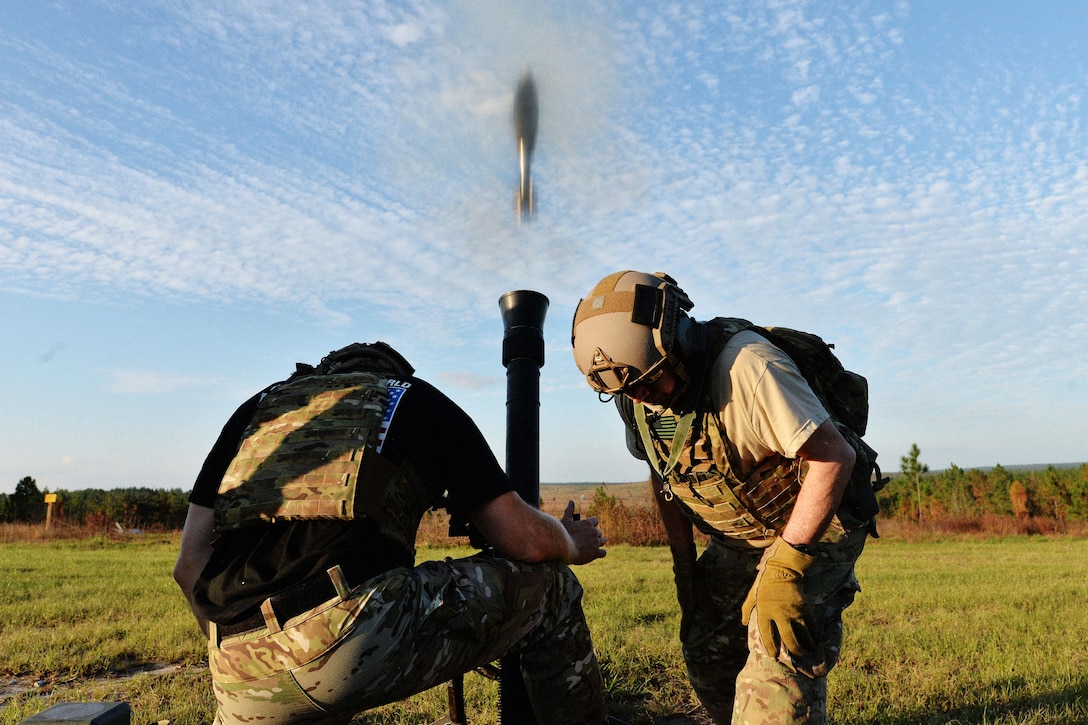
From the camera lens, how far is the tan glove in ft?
9.38

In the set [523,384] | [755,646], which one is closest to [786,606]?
[755,646]

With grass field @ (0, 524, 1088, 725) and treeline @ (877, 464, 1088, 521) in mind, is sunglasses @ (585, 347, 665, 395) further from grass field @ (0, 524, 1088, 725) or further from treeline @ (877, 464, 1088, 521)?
treeline @ (877, 464, 1088, 521)

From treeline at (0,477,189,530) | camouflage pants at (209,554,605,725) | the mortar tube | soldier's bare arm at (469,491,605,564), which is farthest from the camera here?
treeline at (0,477,189,530)

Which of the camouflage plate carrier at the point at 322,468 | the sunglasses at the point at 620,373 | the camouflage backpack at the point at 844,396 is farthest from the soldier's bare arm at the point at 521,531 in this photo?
the camouflage backpack at the point at 844,396

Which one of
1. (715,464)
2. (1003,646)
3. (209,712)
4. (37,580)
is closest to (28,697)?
(209,712)

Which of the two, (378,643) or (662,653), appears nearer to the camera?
(378,643)

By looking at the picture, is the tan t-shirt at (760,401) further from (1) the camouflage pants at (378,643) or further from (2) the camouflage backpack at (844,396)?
(1) the camouflage pants at (378,643)

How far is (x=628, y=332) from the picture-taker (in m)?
3.19

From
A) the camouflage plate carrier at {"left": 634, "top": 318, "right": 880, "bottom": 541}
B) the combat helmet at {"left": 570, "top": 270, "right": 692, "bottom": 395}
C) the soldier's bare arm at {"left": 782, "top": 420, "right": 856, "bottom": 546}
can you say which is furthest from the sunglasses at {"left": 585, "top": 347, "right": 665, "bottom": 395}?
the soldier's bare arm at {"left": 782, "top": 420, "right": 856, "bottom": 546}

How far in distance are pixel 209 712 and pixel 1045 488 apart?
5345 centimetres

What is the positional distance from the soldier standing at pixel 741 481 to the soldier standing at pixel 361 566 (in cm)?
74

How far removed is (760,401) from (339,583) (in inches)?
68.1

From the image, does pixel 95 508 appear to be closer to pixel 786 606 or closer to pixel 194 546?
pixel 194 546

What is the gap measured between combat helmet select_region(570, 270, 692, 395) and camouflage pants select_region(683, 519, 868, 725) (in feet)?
3.46
